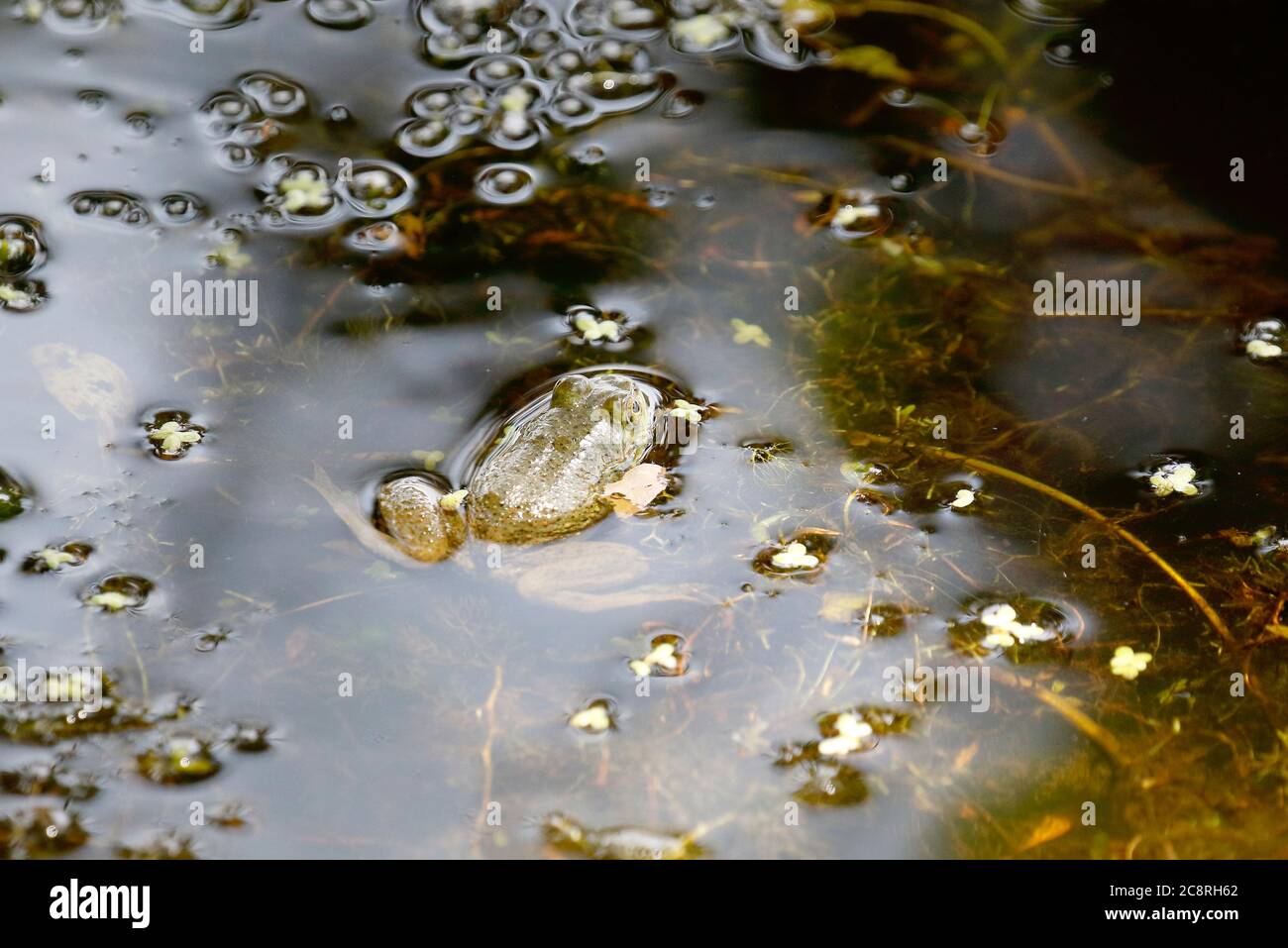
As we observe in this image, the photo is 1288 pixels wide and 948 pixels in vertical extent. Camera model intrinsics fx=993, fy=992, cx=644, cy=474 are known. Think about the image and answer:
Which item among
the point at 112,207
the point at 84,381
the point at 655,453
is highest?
the point at 112,207

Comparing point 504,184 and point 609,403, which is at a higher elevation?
point 504,184

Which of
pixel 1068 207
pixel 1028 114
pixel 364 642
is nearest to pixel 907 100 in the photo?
pixel 1028 114

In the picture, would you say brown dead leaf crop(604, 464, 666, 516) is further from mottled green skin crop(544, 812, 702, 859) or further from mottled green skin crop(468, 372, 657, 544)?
mottled green skin crop(544, 812, 702, 859)

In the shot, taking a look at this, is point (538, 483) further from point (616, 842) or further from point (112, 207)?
point (112, 207)

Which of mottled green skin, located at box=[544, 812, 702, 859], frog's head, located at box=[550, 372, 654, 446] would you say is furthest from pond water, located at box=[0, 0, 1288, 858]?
frog's head, located at box=[550, 372, 654, 446]

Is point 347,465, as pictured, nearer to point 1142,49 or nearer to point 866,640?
point 866,640

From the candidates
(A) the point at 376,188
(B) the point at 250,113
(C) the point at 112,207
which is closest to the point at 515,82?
(A) the point at 376,188
